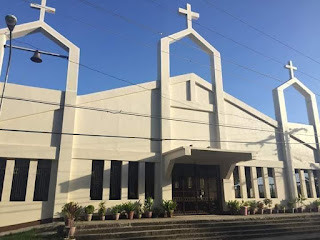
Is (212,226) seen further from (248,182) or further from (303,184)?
(303,184)

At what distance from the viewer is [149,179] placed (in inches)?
627

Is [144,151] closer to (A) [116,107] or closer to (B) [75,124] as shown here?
(A) [116,107]

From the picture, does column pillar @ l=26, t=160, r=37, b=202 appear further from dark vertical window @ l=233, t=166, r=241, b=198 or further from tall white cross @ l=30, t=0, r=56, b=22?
dark vertical window @ l=233, t=166, r=241, b=198

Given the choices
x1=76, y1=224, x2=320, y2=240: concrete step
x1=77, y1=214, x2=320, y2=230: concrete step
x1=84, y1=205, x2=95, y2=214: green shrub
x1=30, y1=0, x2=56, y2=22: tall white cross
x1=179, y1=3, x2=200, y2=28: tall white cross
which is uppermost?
x1=179, y1=3, x2=200, y2=28: tall white cross

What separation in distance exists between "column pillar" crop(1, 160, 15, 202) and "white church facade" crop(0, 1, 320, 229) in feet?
0.14

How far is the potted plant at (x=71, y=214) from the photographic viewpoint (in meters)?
10.3

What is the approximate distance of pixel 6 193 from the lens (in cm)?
1294

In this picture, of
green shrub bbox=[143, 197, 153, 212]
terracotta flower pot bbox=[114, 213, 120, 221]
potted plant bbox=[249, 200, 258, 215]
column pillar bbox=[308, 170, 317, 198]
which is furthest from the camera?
column pillar bbox=[308, 170, 317, 198]

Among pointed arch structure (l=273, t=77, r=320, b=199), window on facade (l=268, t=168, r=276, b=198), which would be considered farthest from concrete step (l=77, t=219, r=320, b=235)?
pointed arch structure (l=273, t=77, r=320, b=199)

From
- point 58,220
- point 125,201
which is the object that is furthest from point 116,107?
Result: point 58,220

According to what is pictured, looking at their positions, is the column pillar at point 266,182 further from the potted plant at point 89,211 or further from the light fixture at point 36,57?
the light fixture at point 36,57

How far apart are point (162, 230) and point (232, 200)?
24.2 feet

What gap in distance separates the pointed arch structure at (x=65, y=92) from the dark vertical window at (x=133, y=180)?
332 centimetres

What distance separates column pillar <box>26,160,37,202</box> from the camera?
13.3 m
